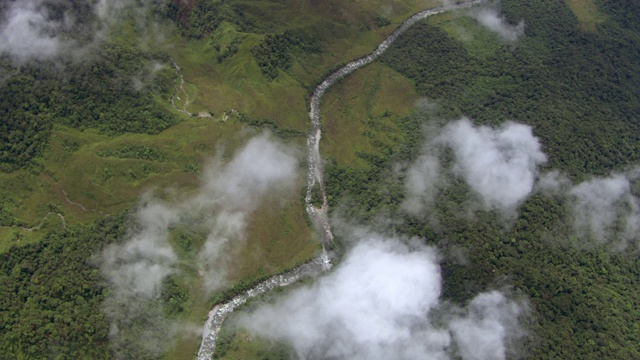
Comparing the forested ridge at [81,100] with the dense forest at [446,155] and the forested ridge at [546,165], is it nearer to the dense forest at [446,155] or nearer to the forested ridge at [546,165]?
the dense forest at [446,155]

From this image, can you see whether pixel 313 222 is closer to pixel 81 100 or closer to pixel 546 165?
pixel 546 165

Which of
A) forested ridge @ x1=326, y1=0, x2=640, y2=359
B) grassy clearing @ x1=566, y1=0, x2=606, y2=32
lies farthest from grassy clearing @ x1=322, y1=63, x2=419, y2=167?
grassy clearing @ x1=566, y1=0, x2=606, y2=32

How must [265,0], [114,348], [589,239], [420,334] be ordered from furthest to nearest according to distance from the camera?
1. [265,0]
2. [589,239]
3. [420,334]
4. [114,348]

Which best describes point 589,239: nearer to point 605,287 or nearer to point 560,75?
point 605,287

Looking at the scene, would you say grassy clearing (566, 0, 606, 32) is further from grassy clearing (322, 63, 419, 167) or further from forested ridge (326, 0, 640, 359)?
grassy clearing (322, 63, 419, 167)

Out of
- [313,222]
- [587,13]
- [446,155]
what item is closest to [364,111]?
[446,155]

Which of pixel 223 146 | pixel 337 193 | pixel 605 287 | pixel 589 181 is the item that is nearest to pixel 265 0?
pixel 223 146
